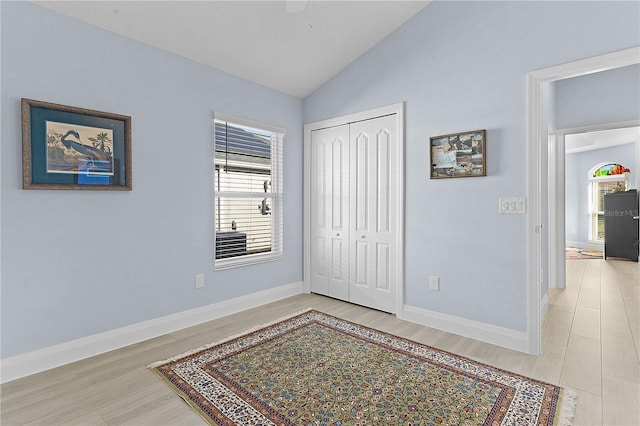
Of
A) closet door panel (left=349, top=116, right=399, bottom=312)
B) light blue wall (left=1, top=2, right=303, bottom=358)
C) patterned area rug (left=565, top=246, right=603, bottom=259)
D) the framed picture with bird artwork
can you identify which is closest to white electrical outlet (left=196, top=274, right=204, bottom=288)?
light blue wall (left=1, top=2, right=303, bottom=358)

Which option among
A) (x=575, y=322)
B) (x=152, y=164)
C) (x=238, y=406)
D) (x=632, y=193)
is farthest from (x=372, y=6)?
(x=632, y=193)

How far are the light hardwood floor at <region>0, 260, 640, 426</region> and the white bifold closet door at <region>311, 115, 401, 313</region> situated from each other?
11.8 inches

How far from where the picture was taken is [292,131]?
14.0 ft

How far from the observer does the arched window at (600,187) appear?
318 inches

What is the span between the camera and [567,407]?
1918 mm

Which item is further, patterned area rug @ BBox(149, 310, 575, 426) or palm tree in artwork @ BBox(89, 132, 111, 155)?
palm tree in artwork @ BBox(89, 132, 111, 155)

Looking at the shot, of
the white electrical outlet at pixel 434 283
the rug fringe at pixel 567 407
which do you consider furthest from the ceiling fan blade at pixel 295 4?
the rug fringe at pixel 567 407

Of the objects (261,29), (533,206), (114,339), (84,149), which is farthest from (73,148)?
(533,206)

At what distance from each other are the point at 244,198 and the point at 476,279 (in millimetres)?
2553

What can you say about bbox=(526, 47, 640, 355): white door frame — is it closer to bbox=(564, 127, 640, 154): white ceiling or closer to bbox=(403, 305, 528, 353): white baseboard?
bbox=(403, 305, 528, 353): white baseboard

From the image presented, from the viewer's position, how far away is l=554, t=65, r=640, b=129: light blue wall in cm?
380

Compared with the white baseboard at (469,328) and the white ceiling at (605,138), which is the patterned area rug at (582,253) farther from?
the white baseboard at (469,328)

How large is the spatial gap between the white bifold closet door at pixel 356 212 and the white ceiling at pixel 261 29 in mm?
814

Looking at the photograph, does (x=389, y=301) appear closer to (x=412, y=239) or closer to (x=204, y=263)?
(x=412, y=239)
